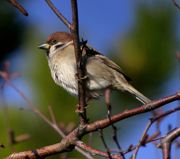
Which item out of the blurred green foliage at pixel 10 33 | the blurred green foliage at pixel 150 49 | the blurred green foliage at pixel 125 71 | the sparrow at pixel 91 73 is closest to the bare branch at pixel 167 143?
the sparrow at pixel 91 73

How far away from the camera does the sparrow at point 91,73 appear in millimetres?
3270

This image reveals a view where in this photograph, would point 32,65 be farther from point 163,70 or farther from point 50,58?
point 163,70

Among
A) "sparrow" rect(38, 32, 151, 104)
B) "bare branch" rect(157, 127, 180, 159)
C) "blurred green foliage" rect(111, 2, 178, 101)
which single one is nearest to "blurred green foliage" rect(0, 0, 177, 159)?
"blurred green foliage" rect(111, 2, 178, 101)

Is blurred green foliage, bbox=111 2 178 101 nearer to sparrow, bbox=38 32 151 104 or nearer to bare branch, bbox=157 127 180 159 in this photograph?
sparrow, bbox=38 32 151 104

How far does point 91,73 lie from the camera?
331 cm

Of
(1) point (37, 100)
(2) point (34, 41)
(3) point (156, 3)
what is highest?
(2) point (34, 41)

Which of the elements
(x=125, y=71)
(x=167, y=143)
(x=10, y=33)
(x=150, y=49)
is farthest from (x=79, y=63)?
(x=10, y=33)

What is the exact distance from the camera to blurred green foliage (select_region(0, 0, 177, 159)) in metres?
4.11

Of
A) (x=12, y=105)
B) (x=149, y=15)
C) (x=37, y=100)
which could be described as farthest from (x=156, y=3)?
(x=12, y=105)

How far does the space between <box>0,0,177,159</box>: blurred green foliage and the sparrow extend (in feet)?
2.23

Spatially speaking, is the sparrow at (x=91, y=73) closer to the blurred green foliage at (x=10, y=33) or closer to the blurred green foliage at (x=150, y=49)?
the blurred green foliage at (x=150, y=49)

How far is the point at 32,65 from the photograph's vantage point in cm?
453

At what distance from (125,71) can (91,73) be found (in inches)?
43.2

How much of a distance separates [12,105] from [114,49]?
1781 mm
